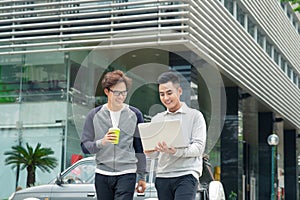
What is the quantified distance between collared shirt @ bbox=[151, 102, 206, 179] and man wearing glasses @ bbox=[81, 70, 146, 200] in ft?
1.02

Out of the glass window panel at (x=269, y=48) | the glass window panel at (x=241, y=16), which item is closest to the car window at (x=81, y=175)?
the glass window panel at (x=241, y=16)

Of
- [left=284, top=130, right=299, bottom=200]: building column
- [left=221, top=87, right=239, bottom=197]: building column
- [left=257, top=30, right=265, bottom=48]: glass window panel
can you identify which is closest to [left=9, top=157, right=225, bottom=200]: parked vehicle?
[left=221, top=87, right=239, bottom=197]: building column

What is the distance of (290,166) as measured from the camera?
126 ft

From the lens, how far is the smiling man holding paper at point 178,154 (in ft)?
18.2

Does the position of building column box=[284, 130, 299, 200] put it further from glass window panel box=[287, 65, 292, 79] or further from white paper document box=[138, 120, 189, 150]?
white paper document box=[138, 120, 189, 150]

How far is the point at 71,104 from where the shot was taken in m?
17.6

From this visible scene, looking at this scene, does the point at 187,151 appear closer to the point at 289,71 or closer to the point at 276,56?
the point at 276,56

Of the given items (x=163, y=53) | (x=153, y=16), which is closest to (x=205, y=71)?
(x=163, y=53)

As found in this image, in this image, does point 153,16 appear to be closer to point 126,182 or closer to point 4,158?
point 4,158

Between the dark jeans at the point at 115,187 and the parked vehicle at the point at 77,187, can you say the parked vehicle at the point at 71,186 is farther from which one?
the dark jeans at the point at 115,187

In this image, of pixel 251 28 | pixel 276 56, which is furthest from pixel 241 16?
pixel 276 56

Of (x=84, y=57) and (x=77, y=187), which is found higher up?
(x=84, y=57)

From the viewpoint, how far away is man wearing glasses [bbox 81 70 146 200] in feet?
19.0

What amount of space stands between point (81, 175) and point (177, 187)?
5.11 metres
